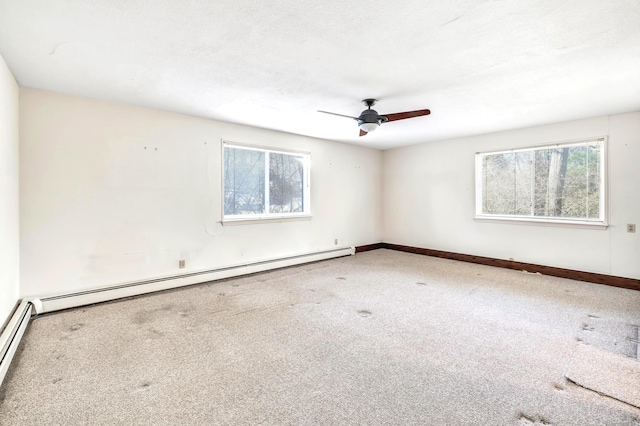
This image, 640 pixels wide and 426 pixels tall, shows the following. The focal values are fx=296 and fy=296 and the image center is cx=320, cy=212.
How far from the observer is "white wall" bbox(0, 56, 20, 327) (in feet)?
Result: 8.07

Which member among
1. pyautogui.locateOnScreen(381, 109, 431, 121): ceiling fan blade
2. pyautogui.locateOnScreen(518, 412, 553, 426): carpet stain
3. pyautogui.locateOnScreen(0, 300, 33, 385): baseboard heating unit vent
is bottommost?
pyautogui.locateOnScreen(518, 412, 553, 426): carpet stain

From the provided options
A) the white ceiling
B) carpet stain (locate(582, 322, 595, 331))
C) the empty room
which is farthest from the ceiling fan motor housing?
carpet stain (locate(582, 322, 595, 331))

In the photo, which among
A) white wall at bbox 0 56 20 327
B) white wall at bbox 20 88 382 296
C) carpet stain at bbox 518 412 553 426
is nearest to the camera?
carpet stain at bbox 518 412 553 426

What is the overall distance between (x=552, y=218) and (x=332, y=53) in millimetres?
4417

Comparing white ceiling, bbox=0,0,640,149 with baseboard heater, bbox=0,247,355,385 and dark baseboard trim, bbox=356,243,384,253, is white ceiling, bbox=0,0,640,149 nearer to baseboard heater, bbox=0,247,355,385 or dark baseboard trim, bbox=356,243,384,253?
baseboard heater, bbox=0,247,355,385

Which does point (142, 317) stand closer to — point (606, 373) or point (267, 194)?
point (267, 194)

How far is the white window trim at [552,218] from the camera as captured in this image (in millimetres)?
4145

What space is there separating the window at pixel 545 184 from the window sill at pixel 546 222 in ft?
0.05

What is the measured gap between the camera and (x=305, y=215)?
18.1 feet

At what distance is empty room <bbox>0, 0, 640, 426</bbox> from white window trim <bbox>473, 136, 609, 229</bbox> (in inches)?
1.4

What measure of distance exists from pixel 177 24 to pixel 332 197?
4327mm

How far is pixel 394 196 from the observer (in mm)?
6785

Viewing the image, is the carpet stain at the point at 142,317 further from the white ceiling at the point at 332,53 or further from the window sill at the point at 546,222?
the window sill at the point at 546,222

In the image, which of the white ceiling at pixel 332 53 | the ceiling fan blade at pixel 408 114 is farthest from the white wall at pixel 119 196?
the ceiling fan blade at pixel 408 114
